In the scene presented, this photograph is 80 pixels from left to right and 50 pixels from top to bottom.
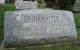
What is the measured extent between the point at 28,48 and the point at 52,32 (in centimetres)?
78

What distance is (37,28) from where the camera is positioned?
6.62m

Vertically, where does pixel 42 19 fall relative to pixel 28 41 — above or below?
above

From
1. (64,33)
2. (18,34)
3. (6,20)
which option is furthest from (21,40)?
(64,33)

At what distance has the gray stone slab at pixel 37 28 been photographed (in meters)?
6.43

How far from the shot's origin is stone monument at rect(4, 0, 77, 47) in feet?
21.1

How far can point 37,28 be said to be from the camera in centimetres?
662

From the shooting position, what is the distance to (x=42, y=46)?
6441 millimetres

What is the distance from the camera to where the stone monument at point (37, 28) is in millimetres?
6426

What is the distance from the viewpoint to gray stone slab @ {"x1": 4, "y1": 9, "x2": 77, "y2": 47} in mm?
6426

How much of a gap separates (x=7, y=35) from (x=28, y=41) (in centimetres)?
53

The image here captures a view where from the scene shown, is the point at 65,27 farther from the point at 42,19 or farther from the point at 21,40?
the point at 21,40

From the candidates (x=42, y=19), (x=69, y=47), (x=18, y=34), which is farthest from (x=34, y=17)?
(x=69, y=47)

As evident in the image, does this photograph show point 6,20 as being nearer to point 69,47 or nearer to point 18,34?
point 18,34

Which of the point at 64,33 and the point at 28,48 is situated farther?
the point at 64,33
